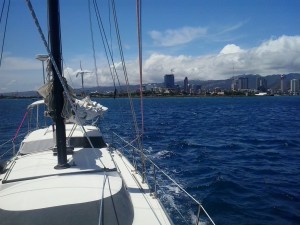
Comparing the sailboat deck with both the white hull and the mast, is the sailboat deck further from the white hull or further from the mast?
the mast

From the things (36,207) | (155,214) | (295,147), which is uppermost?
(36,207)

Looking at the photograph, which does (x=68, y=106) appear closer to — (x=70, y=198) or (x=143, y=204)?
(x=70, y=198)

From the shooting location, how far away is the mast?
7.50 meters

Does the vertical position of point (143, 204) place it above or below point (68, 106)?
below

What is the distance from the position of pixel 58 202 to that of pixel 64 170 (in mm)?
1831

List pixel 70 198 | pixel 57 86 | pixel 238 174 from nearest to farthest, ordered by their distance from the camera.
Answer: pixel 70 198 < pixel 57 86 < pixel 238 174

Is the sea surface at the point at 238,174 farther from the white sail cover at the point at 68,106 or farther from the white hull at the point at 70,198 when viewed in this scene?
the white hull at the point at 70,198

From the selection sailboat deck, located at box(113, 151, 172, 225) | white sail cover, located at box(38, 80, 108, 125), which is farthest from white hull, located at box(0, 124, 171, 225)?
white sail cover, located at box(38, 80, 108, 125)

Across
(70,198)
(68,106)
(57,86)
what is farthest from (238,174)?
(70,198)

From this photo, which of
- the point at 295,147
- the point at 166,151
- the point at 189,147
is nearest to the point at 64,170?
the point at 166,151

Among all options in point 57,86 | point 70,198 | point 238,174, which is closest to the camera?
point 70,198

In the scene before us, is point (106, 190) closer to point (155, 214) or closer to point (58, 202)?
point (58, 202)

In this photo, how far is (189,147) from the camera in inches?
1000

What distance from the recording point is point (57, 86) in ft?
25.8
